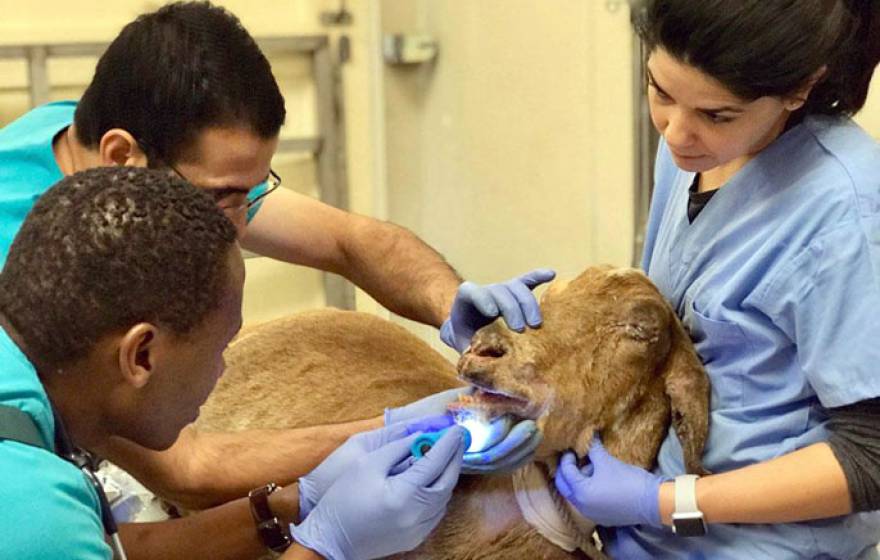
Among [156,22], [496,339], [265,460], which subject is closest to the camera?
[496,339]

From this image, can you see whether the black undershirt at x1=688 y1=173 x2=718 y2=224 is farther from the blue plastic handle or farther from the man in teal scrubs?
the blue plastic handle

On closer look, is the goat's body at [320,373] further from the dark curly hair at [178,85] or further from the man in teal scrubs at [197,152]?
the dark curly hair at [178,85]

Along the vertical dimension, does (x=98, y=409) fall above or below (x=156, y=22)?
below

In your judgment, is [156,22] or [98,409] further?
[156,22]

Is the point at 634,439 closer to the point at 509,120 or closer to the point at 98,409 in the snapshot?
the point at 98,409

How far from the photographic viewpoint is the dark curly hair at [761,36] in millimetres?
1396

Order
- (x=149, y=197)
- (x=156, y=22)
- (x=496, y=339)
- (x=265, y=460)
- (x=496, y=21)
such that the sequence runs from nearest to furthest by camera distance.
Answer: (x=149, y=197), (x=496, y=339), (x=156, y=22), (x=265, y=460), (x=496, y=21)

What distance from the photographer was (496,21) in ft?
12.9

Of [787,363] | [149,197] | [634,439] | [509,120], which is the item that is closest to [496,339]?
[634,439]

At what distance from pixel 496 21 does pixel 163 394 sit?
9.13 feet

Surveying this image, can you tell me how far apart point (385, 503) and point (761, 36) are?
2.72ft

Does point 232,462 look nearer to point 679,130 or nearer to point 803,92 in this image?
point 679,130

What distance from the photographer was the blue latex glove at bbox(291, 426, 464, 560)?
1.66m

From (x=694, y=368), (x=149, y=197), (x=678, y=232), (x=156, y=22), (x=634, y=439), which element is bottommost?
(x=634, y=439)
